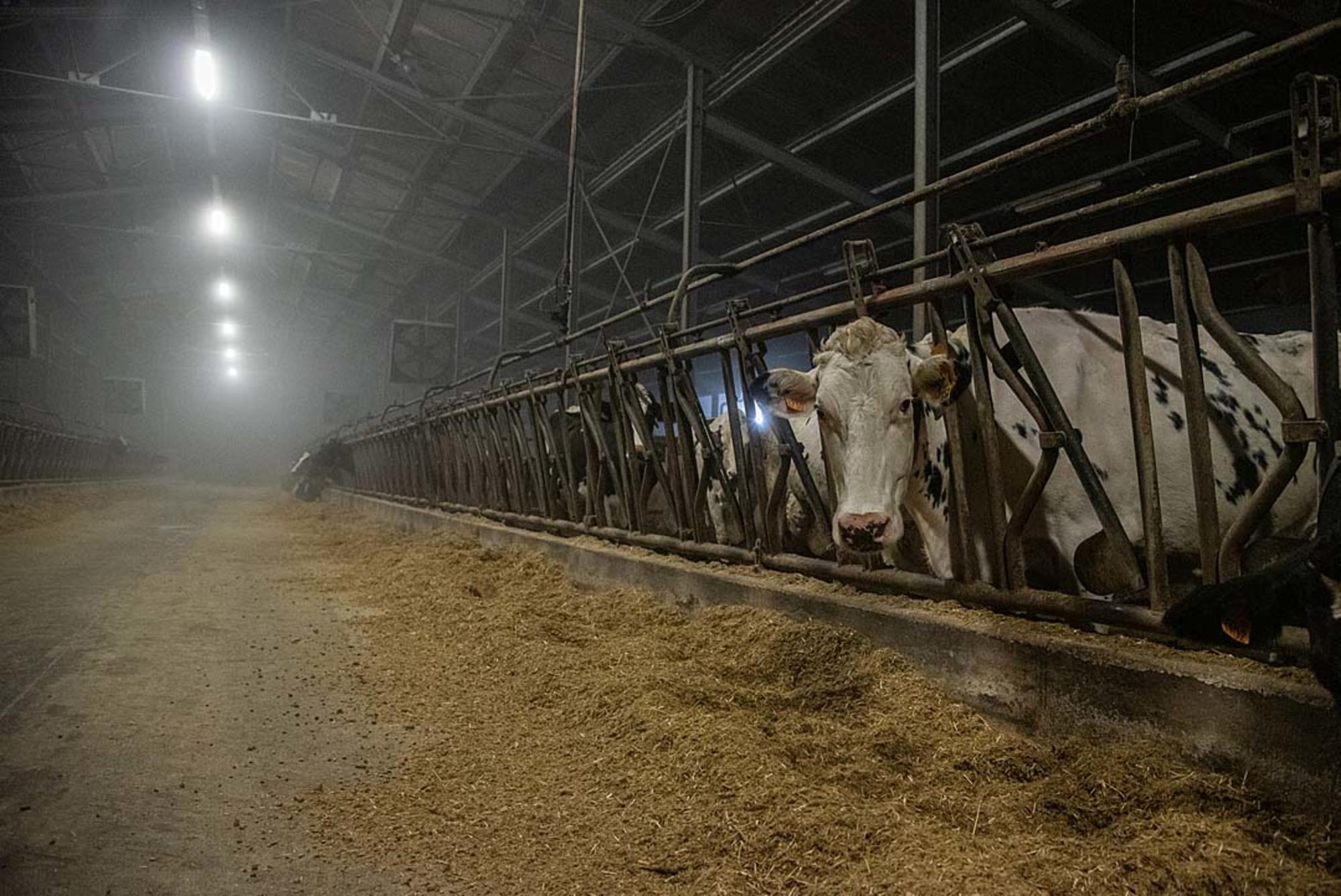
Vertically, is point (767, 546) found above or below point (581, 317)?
below

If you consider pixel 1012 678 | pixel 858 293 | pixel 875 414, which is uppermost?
pixel 858 293

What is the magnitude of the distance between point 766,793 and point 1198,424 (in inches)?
53.7

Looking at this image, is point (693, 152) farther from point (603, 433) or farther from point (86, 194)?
point (86, 194)

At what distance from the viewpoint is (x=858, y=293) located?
2658 mm

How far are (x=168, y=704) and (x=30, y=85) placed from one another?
13.4 m

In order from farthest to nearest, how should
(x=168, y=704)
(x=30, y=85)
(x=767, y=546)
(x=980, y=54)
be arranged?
1. (x=30, y=85)
2. (x=980, y=54)
3. (x=767, y=546)
4. (x=168, y=704)

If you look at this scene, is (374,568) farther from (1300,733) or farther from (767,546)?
(1300,733)

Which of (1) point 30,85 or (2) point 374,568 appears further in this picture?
(1) point 30,85

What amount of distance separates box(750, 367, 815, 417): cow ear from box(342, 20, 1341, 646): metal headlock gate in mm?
276

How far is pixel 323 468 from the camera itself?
16.0 meters

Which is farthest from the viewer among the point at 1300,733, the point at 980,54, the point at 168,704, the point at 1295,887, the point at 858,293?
the point at 980,54

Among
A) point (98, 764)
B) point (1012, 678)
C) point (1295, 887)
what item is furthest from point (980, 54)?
point (98, 764)

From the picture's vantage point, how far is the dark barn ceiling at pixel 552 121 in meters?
6.82

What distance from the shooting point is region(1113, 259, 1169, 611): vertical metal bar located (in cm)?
184
